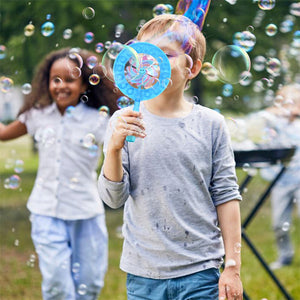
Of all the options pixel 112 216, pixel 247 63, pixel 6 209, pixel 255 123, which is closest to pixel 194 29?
pixel 247 63

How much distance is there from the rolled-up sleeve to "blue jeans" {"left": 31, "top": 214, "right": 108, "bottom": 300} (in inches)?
46.2

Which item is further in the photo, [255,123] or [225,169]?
[255,123]

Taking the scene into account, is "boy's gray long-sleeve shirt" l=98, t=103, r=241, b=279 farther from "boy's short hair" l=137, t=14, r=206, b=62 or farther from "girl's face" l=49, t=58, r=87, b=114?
"girl's face" l=49, t=58, r=87, b=114

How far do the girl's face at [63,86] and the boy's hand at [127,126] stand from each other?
127 centimetres

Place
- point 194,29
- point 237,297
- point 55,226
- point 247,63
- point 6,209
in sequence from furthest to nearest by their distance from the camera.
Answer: point 6,209, point 55,226, point 247,63, point 194,29, point 237,297

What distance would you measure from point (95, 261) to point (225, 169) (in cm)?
130

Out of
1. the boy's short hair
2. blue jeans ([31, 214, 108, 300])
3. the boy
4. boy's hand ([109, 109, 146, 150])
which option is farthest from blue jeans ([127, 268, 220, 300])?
blue jeans ([31, 214, 108, 300])

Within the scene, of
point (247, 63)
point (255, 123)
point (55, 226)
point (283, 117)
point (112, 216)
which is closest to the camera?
point (247, 63)

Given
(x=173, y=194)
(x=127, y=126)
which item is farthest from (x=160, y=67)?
(x=173, y=194)

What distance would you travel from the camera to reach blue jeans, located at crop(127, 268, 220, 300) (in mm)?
1875

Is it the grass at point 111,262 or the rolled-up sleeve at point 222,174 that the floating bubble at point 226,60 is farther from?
the grass at point 111,262

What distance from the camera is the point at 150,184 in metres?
1.93

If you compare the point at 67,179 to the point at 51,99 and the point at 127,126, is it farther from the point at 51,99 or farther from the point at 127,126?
the point at 127,126

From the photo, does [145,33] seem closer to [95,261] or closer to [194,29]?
[194,29]
